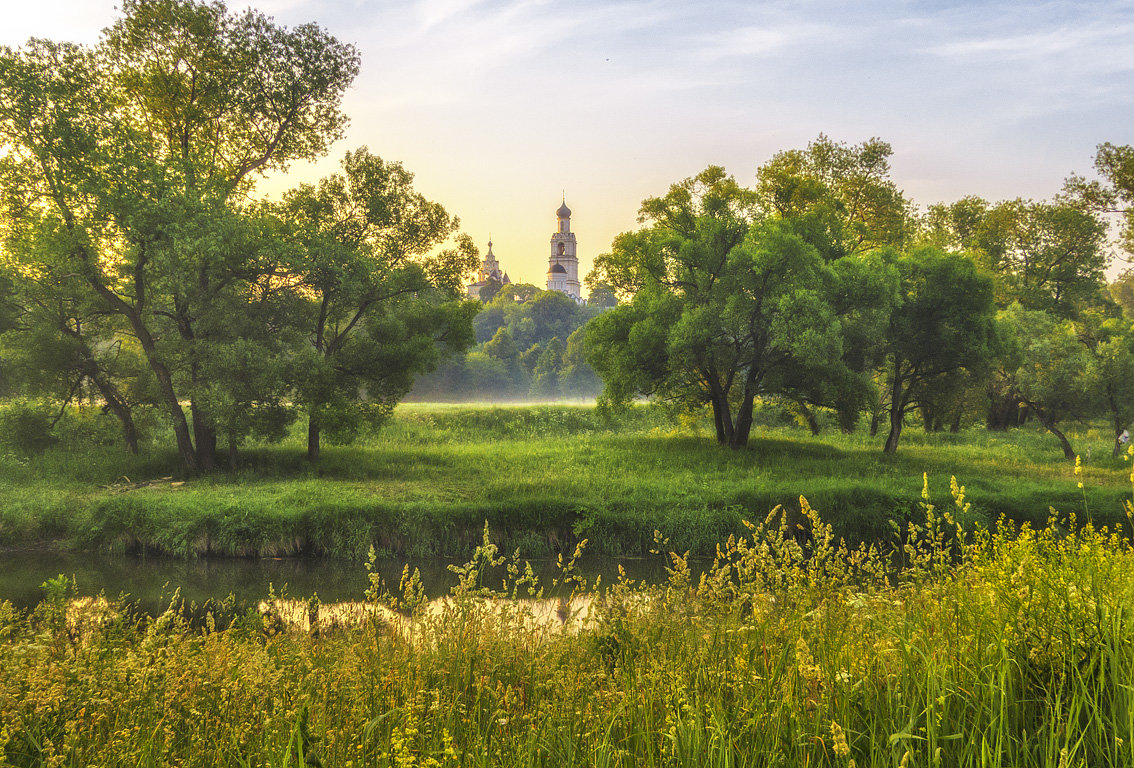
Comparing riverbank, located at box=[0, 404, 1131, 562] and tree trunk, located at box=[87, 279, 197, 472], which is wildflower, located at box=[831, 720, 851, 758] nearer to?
riverbank, located at box=[0, 404, 1131, 562]

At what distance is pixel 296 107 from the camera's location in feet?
77.2

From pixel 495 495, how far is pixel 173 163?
1334cm

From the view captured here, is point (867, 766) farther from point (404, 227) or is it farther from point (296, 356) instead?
point (404, 227)

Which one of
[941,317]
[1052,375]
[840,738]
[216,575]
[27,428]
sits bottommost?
[216,575]

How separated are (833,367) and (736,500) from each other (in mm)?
7601

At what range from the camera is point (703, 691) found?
3.82 metres

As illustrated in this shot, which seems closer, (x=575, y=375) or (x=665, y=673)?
(x=665, y=673)

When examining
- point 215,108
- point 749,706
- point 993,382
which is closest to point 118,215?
point 215,108

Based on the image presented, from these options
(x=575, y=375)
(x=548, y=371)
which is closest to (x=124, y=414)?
(x=575, y=375)

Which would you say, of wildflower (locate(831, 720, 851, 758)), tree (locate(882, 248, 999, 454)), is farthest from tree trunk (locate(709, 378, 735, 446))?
wildflower (locate(831, 720, 851, 758))

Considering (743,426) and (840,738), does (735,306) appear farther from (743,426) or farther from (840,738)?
(840,738)

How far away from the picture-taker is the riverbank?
15594 mm

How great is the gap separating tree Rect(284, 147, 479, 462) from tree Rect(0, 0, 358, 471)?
1.49 meters

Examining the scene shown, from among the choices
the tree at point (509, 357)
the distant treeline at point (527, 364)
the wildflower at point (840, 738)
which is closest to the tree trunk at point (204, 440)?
the wildflower at point (840, 738)
